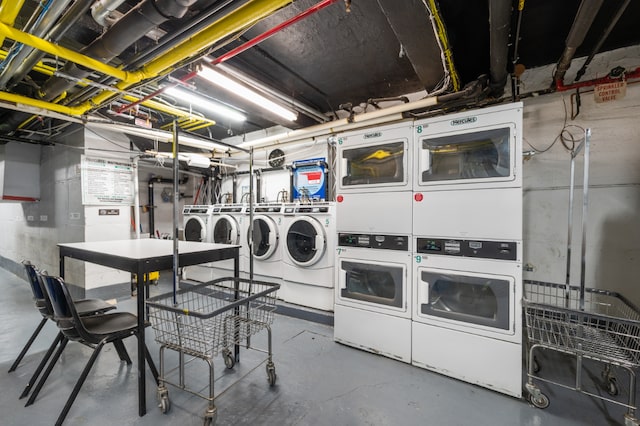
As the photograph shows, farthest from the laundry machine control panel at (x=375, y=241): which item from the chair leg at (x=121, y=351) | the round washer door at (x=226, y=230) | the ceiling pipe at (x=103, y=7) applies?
the ceiling pipe at (x=103, y=7)

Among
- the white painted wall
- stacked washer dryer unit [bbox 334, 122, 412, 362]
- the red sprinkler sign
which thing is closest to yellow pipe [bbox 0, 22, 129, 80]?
stacked washer dryer unit [bbox 334, 122, 412, 362]

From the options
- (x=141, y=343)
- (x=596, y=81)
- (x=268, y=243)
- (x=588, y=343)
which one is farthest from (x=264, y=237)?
(x=596, y=81)

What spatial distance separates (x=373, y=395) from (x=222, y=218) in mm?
3475

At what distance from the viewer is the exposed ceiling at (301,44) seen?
71.7 inches

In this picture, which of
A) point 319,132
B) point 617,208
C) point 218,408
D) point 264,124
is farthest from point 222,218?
point 617,208

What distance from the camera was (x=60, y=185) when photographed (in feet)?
14.8

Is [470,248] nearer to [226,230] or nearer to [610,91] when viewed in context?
[610,91]

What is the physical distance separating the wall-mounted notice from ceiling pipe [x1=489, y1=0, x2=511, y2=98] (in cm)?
510

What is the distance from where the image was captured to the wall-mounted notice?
159 inches

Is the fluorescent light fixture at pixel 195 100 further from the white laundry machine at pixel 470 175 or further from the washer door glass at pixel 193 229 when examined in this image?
the white laundry machine at pixel 470 175

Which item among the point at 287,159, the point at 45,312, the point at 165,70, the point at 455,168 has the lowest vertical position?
the point at 45,312

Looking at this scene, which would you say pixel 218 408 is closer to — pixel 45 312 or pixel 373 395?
pixel 373 395

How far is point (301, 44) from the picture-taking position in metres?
2.74

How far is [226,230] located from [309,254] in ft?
5.64
